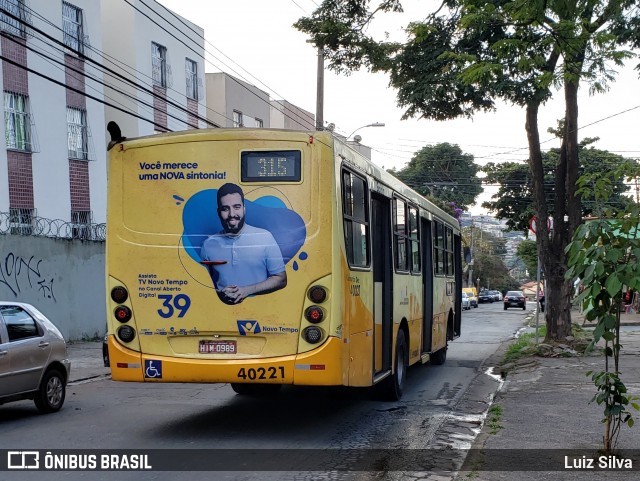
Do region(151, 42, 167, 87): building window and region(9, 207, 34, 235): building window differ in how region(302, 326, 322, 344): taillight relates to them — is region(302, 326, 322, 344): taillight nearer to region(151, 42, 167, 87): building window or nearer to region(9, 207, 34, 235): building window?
region(9, 207, 34, 235): building window

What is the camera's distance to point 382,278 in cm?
1091

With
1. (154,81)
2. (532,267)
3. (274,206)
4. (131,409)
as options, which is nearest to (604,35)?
(274,206)

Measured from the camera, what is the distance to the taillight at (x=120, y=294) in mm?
8906

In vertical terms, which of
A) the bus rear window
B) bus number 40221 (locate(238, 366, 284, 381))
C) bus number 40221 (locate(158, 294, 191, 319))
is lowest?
bus number 40221 (locate(238, 366, 284, 381))

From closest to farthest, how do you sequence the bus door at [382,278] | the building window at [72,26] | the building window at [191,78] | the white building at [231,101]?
the bus door at [382,278] → the building window at [72,26] → the building window at [191,78] → the white building at [231,101]

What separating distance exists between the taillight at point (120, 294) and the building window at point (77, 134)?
58.4 ft

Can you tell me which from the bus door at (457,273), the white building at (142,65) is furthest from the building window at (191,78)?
the bus door at (457,273)

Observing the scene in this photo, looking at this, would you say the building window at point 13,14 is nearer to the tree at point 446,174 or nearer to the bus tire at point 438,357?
the bus tire at point 438,357

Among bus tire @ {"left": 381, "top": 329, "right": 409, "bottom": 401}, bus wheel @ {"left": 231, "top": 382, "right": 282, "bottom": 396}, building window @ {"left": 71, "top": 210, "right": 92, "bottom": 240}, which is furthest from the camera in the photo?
building window @ {"left": 71, "top": 210, "right": 92, "bottom": 240}

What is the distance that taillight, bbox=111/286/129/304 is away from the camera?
891 centimetres

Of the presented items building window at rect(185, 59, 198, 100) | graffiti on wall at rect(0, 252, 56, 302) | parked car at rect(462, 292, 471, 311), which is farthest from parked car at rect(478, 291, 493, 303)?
graffiti on wall at rect(0, 252, 56, 302)

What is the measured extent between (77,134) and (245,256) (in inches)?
750

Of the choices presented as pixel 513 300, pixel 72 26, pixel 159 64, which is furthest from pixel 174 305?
pixel 513 300

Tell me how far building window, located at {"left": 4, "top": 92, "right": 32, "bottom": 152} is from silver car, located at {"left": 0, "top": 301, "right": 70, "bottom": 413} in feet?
44.6
